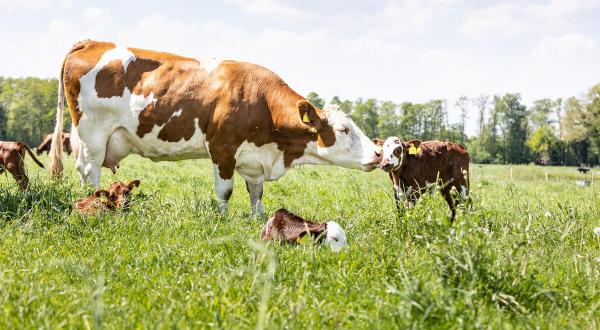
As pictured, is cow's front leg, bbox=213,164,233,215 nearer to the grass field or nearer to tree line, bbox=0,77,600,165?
the grass field

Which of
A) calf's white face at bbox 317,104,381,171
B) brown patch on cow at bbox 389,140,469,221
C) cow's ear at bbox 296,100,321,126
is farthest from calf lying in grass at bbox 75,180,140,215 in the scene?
brown patch on cow at bbox 389,140,469,221

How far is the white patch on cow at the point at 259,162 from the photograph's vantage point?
758cm

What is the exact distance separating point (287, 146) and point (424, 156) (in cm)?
233

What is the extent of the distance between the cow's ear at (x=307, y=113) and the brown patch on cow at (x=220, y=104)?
14 millimetres

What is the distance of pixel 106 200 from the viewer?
647 centimetres

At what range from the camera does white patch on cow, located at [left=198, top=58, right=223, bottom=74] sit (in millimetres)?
7787

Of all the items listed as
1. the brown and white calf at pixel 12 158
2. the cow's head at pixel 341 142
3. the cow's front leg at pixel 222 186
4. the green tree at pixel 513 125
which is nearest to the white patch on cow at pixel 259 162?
the cow's front leg at pixel 222 186

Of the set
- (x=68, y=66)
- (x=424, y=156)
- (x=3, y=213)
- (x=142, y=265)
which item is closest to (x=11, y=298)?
(x=142, y=265)

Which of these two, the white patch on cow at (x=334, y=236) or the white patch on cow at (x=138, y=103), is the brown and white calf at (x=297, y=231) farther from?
the white patch on cow at (x=138, y=103)

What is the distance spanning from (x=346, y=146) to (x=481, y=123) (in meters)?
103

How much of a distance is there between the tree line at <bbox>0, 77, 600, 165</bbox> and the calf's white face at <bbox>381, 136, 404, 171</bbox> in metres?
70.0

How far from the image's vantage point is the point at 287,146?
7.70m

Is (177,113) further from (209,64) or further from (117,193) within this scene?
(117,193)

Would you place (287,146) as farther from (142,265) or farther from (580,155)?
(580,155)
